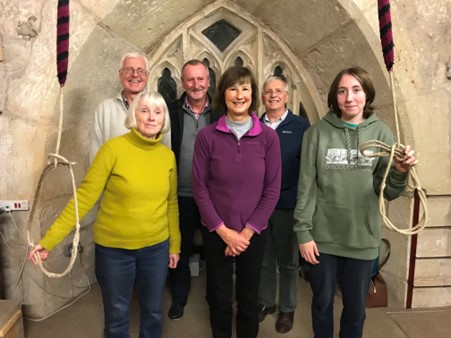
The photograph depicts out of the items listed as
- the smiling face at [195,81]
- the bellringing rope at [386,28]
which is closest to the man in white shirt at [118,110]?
the smiling face at [195,81]

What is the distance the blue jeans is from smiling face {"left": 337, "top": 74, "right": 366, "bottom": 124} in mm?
949

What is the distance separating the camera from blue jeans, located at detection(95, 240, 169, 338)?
1.48 m

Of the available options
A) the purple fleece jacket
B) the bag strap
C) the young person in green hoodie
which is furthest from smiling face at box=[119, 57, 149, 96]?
the bag strap

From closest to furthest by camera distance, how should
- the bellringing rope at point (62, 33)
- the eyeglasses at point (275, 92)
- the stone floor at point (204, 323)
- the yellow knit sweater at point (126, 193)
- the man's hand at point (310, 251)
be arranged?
the bellringing rope at point (62, 33) → the yellow knit sweater at point (126, 193) → the man's hand at point (310, 251) → the eyeglasses at point (275, 92) → the stone floor at point (204, 323)

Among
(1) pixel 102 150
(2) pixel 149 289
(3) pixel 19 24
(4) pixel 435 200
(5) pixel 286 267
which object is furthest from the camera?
(4) pixel 435 200

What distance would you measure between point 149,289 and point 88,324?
77 centimetres

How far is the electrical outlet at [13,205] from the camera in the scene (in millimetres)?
1937

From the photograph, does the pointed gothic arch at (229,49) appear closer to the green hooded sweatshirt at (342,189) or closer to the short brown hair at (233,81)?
the short brown hair at (233,81)

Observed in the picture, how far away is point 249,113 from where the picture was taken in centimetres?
157

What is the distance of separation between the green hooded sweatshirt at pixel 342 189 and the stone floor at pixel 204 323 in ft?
2.49

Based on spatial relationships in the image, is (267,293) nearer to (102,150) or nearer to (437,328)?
(437,328)

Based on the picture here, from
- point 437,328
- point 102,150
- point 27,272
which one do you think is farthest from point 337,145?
point 27,272

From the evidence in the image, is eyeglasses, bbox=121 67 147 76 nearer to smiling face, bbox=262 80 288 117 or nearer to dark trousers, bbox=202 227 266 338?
smiling face, bbox=262 80 288 117

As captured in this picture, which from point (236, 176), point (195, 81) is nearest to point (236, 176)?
point (236, 176)
